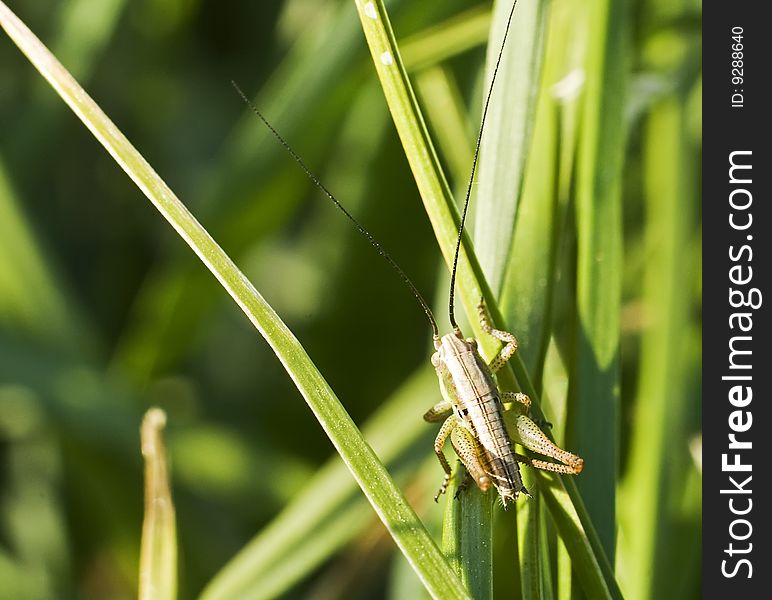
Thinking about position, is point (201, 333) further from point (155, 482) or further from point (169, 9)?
point (155, 482)

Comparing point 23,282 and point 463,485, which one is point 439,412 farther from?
point 23,282

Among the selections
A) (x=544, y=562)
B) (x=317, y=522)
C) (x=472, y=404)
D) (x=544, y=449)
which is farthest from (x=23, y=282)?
(x=544, y=562)

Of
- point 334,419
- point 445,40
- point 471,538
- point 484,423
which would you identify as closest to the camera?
point 334,419

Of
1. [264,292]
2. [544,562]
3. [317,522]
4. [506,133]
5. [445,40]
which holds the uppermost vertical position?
[445,40]

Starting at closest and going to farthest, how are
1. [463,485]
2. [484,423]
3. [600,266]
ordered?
[463,485] < [600,266] < [484,423]

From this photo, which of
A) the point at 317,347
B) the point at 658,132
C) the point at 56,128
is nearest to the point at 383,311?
the point at 317,347

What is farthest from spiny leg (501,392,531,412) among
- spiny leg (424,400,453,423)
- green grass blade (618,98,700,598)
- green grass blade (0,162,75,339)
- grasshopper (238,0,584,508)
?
green grass blade (0,162,75,339)

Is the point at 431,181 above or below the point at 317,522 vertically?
above
